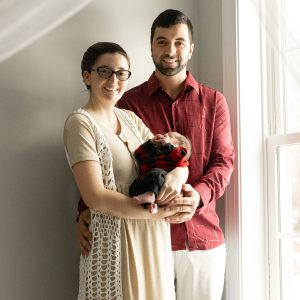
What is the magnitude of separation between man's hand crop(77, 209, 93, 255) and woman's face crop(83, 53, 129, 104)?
439 mm

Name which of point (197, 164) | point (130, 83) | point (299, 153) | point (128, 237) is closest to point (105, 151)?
point (128, 237)

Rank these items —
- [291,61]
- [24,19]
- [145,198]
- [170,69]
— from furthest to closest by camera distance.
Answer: [170,69] < [291,61] < [24,19] < [145,198]

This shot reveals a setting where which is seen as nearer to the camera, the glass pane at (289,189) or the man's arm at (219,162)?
the man's arm at (219,162)

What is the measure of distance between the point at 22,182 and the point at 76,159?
1.62 ft

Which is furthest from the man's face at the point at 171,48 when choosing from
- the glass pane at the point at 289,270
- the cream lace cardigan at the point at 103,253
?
the glass pane at the point at 289,270

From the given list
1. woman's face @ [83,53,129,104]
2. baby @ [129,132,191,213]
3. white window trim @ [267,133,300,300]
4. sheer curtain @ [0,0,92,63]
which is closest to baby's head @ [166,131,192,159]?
baby @ [129,132,191,213]

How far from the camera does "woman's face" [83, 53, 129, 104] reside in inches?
70.4

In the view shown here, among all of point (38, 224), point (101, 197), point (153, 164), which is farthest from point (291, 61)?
point (38, 224)

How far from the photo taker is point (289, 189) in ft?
7.39

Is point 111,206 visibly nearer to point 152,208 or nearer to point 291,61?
point 152,208

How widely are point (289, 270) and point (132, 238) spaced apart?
0.91 metres

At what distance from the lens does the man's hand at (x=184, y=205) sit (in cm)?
171

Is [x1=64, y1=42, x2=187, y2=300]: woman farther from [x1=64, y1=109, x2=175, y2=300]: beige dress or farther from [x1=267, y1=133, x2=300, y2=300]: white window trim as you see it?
[x1=267, y1=133, x2=300, y2=300]: white window trim

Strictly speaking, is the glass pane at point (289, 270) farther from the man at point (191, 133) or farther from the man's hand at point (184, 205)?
the man's hand at point (184, 205)
